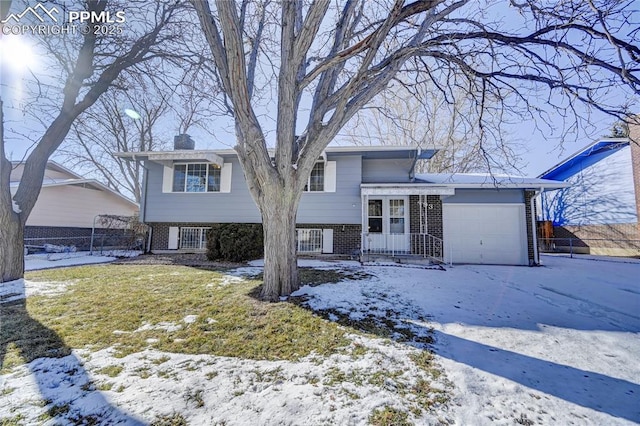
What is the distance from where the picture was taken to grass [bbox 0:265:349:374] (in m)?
3.25

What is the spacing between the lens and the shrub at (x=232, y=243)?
9.91 m

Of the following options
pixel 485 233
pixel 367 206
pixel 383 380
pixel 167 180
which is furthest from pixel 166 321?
pixel 485 233

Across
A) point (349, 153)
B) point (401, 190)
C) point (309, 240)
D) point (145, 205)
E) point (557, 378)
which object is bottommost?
point (557, 378)

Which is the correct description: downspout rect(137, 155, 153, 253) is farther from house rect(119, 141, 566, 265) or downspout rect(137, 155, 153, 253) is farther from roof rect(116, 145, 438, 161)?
roof rect(116, 145, 438, 161)

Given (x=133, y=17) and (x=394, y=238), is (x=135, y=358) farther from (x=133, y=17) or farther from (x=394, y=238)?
(x=394, y=238)

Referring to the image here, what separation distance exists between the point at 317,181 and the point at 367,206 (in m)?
2.30

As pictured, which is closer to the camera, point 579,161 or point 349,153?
point 349,153

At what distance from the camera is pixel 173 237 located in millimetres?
12422

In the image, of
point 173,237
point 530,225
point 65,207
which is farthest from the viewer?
point 65,207

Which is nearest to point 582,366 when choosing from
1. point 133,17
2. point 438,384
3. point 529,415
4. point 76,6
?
point 529,415

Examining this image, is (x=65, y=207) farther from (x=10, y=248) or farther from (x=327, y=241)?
(x=327, y=241)

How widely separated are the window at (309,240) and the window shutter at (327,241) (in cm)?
28

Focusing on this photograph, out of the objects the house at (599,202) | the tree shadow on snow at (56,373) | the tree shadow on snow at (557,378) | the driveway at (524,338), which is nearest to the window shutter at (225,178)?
the driveway at (524,338)

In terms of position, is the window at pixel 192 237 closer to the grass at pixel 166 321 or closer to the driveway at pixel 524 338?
the grass at pixel 166 321
